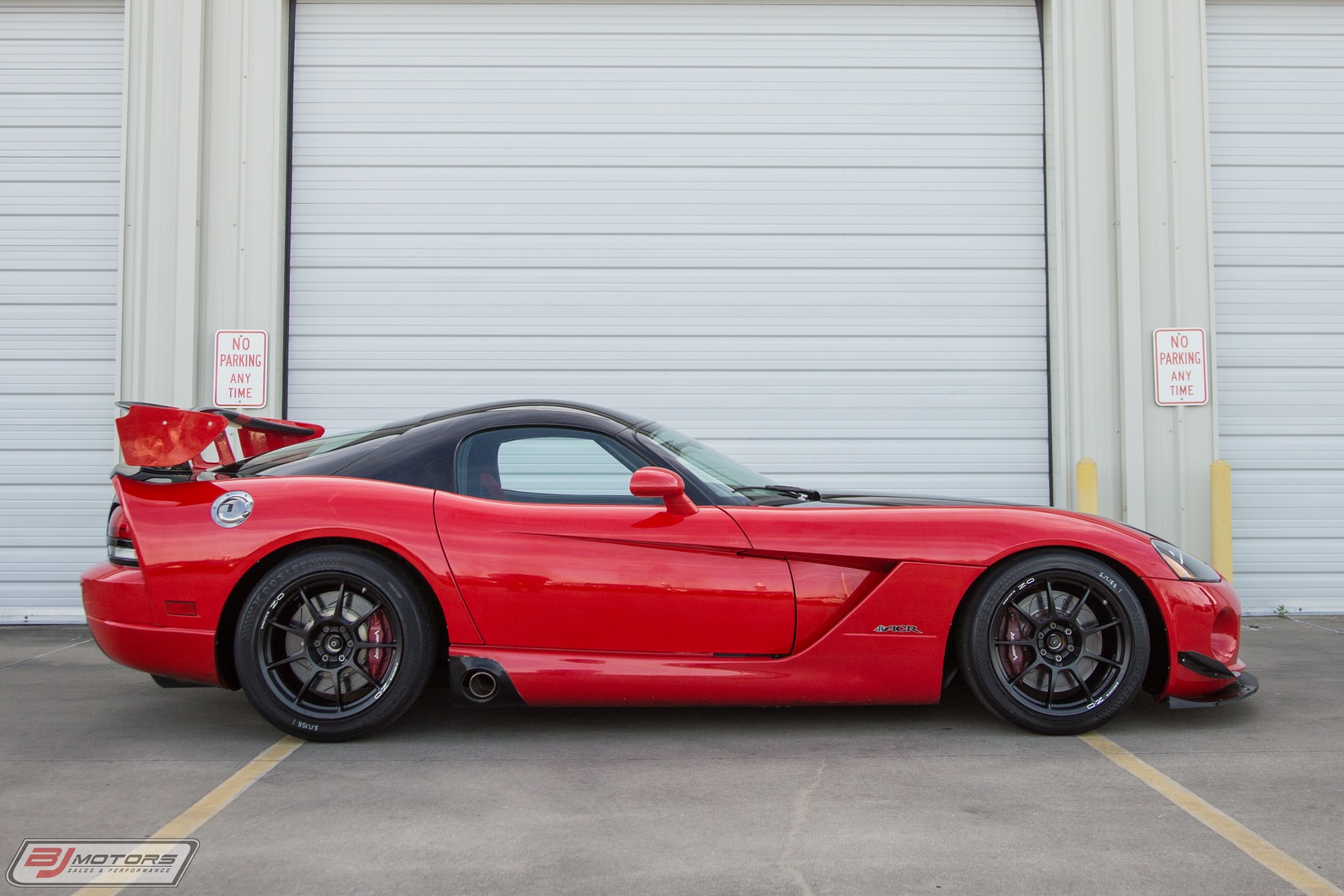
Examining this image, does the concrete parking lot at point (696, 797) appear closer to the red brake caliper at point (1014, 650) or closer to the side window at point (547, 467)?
the red brake caliper at point (1014, 650)

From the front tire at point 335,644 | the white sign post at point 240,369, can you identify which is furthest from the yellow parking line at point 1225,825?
the white sign post at point 240,369

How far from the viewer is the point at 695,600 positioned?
3262mm

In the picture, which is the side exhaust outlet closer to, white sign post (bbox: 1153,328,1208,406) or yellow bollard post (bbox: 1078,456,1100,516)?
yellow bollard post (bbox: 1078,456,1100,516)

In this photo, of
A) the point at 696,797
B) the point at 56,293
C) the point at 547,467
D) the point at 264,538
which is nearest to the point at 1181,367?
the point at 547,467

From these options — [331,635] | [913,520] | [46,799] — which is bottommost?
[46,799]

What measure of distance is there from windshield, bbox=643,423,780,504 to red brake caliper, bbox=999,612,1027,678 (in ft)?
3.04

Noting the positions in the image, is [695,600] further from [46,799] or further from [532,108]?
[532,108]

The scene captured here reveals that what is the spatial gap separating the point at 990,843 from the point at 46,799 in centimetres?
252

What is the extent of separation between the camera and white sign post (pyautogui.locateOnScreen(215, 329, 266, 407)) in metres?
6.58

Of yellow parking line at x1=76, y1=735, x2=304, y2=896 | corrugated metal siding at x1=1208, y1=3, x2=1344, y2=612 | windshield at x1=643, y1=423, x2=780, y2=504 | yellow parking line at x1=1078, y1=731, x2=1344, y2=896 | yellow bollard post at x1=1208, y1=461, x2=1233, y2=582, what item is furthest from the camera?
corrugated metal siding at x1=1208, y1=3, x2=1344, y2=612

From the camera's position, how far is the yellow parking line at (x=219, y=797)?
2.49 meters

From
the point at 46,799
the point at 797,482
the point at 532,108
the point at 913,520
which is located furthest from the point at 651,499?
the point at 532,108

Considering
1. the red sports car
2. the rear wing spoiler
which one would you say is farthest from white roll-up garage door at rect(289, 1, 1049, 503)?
the red sports car

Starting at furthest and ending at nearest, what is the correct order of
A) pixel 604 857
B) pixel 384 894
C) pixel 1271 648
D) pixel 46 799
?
1. pixel 1271 648
2. pixel 46 799
3. pixel 604 857
4. pixel 384 894
